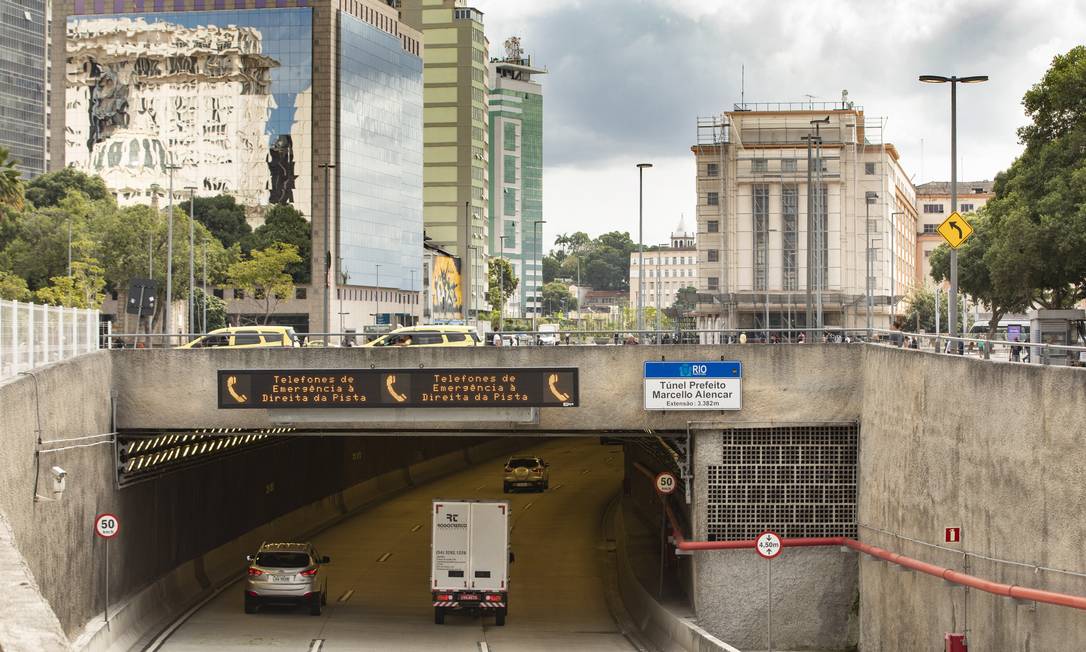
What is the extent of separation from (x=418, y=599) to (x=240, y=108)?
128669 millimetres

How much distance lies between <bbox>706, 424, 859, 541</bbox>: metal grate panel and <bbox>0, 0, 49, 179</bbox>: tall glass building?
16665 centimetres

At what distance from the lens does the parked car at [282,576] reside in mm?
35875

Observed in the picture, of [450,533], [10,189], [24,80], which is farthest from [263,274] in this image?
[450,533]

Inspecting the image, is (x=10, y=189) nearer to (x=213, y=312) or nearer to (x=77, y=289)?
(x=77, y=289)

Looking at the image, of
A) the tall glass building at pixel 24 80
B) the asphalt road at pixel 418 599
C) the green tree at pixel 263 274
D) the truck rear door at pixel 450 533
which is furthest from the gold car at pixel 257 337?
the tall glass building at pixel 24 80

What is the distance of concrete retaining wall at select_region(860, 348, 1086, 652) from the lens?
22.9m

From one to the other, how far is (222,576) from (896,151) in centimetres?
10581

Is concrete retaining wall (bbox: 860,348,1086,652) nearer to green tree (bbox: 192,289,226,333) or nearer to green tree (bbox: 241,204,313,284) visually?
green tree (bbox: 192,289,226,333)

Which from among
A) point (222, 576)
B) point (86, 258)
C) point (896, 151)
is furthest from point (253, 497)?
point (896, 151)

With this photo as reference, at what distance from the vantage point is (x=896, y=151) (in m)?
136

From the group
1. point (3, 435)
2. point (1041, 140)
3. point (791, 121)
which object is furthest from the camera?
point (791, 121)

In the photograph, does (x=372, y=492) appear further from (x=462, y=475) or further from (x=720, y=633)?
(x=720, y=633)

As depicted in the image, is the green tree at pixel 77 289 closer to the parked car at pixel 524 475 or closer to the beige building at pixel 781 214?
the parked car at pixel 524 475

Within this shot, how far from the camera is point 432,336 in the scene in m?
41.5
